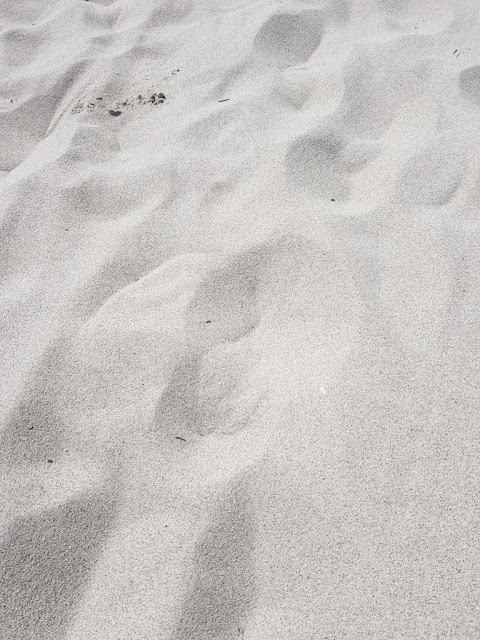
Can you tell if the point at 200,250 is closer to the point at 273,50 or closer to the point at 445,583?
the point at 445,583

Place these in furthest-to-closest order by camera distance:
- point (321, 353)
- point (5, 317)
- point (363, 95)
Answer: point (363, 95), point (5, 317), point (321, 353)

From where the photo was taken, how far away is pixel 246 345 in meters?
1.26

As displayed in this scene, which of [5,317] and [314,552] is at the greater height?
[5,317]

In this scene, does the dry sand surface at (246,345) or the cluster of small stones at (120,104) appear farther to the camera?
the cluster of small stones at (120,104)

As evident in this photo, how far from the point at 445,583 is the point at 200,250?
0.80 meters

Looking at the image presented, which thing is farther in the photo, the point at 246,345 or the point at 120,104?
the point at 120,104

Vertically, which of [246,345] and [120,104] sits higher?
[120,104]

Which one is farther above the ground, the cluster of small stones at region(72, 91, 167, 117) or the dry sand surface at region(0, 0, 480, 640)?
the cluster of small stones at region(72, 91, 167, 117)

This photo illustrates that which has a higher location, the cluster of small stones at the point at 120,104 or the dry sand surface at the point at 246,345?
the cluster of small stones at the point at 120,104

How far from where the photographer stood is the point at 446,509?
1.01m

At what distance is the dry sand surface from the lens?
968mm

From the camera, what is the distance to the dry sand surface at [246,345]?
97 centimetres

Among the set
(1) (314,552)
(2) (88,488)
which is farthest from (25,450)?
(1) (314,552)

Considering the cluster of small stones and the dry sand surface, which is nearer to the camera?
the dry sand surface
